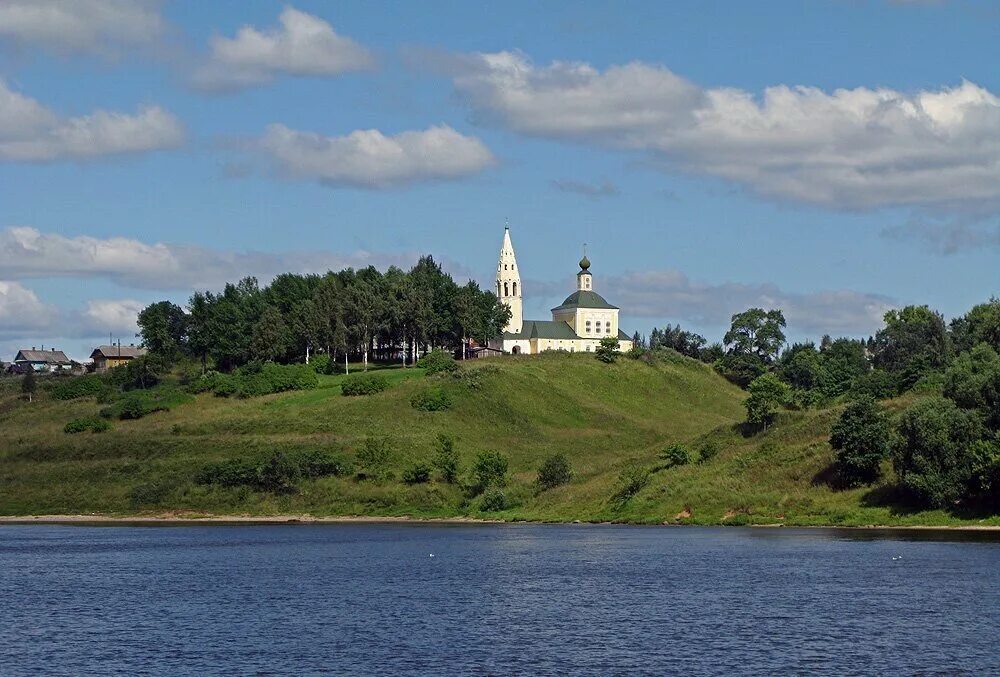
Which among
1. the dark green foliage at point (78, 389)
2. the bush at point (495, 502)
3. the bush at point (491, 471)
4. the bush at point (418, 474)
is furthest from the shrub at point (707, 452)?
the dark green foliage at point (78, 389)

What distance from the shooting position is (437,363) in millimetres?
187125

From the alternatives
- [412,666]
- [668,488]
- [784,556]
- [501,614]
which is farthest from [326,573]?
[668,488]

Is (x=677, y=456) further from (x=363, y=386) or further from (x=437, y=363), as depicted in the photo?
(x=437, y=363)

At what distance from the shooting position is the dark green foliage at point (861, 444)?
10981 centimetres

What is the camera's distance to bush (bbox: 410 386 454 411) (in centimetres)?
16650

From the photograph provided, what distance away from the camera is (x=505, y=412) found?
6683 inches

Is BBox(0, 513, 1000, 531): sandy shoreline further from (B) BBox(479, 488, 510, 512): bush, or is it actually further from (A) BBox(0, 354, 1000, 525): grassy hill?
(B) BBox(479, 488, 510, 512): bush

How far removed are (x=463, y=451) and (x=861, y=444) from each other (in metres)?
51.5

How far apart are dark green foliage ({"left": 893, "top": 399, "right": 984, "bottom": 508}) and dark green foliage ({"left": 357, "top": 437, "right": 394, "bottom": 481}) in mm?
55177

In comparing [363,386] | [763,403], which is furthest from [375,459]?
[763,403]

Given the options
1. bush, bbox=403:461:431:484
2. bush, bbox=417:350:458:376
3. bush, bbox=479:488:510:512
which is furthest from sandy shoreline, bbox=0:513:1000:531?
bush, bbox=417:350:458:376

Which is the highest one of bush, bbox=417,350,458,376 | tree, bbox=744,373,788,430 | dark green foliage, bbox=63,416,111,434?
bush, bbox=417,350,458,376

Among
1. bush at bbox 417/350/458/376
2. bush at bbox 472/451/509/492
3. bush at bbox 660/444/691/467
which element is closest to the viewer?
bush at bbox 660/444/691/467

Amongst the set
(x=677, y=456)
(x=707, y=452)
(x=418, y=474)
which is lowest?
(x=418, y=474)
